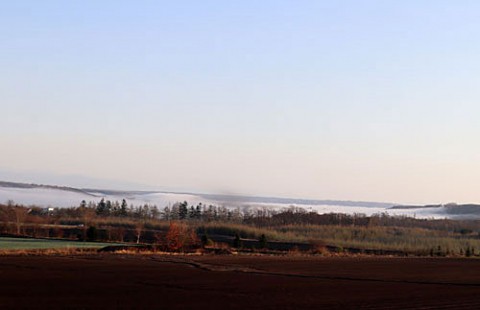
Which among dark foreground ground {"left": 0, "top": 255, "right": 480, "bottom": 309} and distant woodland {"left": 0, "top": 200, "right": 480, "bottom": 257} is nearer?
dark foreground ground {"left": 0, "top": 255, "right": 480, "bottom": 309}

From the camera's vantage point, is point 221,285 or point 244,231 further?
point 244,231

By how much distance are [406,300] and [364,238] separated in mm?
75863

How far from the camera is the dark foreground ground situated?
2692cm

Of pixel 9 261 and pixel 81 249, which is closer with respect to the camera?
pixel 9 261

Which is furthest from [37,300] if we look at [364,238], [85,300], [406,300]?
[364,238]

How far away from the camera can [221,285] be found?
33594 millimetres

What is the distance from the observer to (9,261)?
44.2 meters

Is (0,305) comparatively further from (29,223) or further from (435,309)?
(29,223)

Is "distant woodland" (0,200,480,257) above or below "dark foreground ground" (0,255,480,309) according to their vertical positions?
above

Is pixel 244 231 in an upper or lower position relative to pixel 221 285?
upper

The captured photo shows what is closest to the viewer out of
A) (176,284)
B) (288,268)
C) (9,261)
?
(176,284)

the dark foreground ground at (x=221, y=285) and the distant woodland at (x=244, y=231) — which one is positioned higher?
the distant woodland at (x=244, y=231)

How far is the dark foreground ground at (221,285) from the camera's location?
26.9 metres

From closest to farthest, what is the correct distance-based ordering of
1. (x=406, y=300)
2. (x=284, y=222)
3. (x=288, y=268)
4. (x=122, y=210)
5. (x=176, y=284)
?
(x=406, y=300)
(x=176, y=284)
(x=288, y=268)
(x=284, y=222)
(x=122, y=210)
